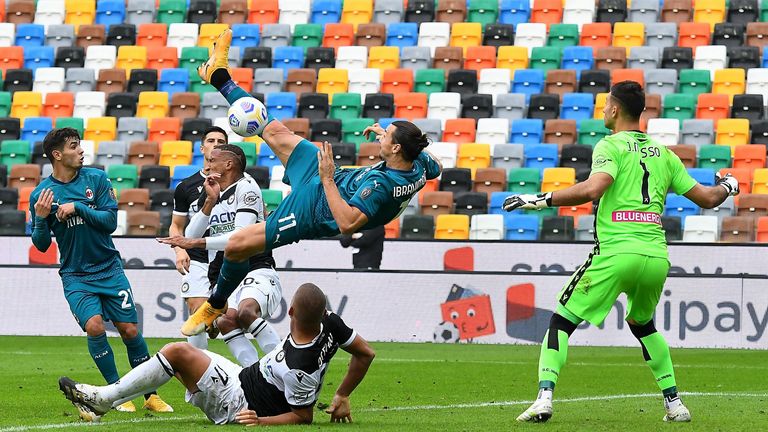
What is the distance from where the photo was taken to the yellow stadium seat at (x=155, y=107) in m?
26.5

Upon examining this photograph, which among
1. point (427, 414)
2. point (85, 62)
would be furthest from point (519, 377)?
point (85, 62)

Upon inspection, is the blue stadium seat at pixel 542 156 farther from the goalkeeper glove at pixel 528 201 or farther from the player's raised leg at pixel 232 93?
the goalkeeper glove at pixel 528 201

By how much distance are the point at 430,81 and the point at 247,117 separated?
1670cm

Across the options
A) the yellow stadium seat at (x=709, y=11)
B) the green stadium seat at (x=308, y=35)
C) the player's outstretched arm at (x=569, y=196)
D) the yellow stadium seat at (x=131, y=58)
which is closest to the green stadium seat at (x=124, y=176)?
the yellow stadium seat at (x=131, y=58)

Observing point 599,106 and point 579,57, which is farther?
point 579,57

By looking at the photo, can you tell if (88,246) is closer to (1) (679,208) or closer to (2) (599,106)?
(1) (679,208)

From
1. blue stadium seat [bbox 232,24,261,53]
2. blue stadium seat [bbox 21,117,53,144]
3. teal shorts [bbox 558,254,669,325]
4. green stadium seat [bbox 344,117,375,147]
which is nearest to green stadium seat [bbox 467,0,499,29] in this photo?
green stadium seat [bbox 344,117,375,147]

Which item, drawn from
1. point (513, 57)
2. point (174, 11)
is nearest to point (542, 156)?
point (513, 57)

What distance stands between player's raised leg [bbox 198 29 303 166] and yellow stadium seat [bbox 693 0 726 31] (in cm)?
1830

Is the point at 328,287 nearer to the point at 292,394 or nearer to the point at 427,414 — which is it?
the point at 427,414

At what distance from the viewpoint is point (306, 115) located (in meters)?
25.6

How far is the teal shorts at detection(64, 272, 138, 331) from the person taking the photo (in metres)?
9.84

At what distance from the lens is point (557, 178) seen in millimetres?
22609

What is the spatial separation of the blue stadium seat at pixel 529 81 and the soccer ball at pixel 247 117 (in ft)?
53.8
